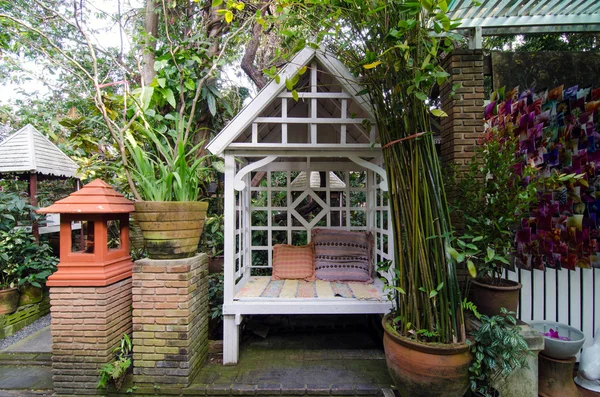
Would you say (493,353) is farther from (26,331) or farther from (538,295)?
(26,331)

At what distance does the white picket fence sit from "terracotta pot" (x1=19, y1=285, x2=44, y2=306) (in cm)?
600

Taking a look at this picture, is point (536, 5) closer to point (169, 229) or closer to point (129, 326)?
point (169, 229)

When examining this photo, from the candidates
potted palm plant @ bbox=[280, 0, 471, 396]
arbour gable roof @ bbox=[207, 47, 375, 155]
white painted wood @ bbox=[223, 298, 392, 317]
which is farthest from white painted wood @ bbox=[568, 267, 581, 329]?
arbour gable roof @ bbox=[207, 47, 375, 155]

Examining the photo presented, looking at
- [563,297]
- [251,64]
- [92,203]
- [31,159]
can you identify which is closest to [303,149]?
[92,203]

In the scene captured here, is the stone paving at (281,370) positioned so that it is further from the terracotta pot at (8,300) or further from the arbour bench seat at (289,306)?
the terracotta pot at (8,300)

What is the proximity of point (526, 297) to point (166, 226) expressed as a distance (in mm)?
3397

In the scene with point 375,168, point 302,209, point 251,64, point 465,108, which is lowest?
point 302,209

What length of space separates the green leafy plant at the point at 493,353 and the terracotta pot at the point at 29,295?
5.38 meters

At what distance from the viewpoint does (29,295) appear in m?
4.02

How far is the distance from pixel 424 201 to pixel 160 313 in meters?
2.24

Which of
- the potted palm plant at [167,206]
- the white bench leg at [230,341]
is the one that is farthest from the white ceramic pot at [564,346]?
the potted palm plant at [167,206]

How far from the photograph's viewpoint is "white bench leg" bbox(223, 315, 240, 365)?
2.69m

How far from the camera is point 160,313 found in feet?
7.62

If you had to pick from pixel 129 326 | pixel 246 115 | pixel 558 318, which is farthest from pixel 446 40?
pixel 129 326
